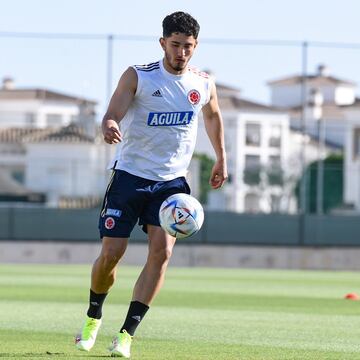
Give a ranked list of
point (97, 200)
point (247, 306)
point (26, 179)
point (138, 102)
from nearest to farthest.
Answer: point (138, 102) < point (247, 306) < point (97, 200) < point (26, 179)

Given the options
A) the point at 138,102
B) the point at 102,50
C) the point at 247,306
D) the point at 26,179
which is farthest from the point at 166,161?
the point at 26,179

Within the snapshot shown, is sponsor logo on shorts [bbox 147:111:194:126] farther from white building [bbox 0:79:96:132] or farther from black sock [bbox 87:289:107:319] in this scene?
white building [bbox 0:79:96:132]

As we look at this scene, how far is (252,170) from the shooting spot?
42.4 meters

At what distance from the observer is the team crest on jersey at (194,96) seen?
366 inches

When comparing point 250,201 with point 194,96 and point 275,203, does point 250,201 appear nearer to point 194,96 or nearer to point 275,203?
point 275,203

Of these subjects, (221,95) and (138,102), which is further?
(221,95)

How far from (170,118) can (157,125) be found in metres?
0.11

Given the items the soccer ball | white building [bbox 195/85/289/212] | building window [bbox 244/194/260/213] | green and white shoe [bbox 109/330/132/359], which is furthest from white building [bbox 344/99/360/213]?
green and white shoe [bbox 109/330/132/359]

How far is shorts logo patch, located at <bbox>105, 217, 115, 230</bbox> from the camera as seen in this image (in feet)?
29.8

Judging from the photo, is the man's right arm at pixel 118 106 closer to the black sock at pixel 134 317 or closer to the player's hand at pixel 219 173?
the player's hand at pixel 219 173

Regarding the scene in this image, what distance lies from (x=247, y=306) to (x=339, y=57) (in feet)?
62.7

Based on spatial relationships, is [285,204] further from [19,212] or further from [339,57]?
[19,212]

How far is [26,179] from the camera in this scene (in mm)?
36344

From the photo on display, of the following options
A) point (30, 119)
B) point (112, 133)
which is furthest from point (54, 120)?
point (112, 133)
